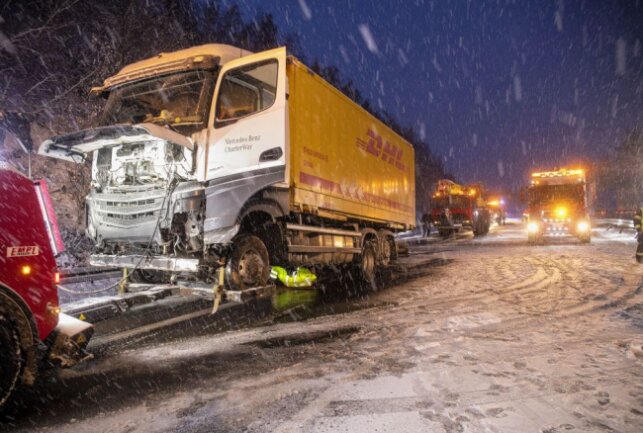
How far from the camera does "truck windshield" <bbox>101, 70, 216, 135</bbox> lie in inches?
233

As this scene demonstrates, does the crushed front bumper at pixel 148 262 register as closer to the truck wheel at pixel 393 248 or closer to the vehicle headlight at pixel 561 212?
the truck wheel at pixel 393 248

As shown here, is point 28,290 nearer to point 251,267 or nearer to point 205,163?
point 205,163

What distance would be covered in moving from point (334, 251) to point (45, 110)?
10.9 m

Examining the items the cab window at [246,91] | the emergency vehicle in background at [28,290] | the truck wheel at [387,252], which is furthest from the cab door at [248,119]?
the truck wheel at [387,252]

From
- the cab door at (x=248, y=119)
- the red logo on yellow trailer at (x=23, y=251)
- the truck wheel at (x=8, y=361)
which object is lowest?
the truck wheel at (x=8, y=361)

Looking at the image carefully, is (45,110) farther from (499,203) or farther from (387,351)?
(499,203)

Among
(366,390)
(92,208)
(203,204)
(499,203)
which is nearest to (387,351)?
(366,390)

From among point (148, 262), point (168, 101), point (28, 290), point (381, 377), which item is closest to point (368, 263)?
point (148, 262)

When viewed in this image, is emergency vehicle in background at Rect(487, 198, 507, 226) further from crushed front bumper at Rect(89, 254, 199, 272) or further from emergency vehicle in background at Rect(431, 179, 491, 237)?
crushed front bumper at Rect(89, 254, 199, 272)

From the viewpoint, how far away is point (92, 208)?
624 centimetres

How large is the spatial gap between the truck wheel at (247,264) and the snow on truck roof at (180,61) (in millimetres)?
2444

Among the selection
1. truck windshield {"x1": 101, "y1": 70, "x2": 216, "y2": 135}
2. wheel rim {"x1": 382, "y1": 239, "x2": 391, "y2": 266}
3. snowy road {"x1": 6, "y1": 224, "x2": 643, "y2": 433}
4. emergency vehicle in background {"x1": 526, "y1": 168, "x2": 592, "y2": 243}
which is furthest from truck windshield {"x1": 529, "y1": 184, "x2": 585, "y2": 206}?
truck windshield {"x1": 101, "y1": 70, "x2": 216, "y2": 135}

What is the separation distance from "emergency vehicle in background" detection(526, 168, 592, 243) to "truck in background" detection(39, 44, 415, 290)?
16.4 metres

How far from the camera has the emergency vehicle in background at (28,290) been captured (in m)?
3.18
